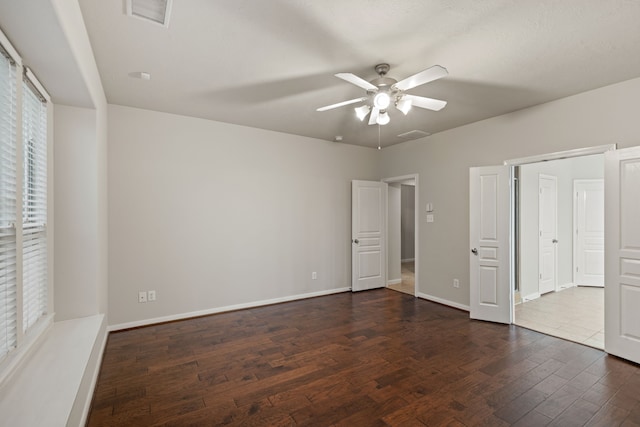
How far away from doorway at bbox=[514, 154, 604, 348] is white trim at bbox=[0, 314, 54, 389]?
191 inches

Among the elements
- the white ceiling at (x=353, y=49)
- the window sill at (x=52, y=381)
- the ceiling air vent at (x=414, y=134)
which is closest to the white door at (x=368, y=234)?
the ceiling air vent at (x=414, y=134)

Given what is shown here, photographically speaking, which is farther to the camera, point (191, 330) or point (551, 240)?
point (551, 240)

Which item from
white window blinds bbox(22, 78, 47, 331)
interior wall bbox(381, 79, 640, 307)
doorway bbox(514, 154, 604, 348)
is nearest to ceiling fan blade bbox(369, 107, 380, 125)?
interior wall bbox(381, 79, 640, 307)

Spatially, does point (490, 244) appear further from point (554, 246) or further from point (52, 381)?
point (52, 381)

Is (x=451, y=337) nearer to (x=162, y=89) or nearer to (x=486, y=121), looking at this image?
(x=486, y=121)

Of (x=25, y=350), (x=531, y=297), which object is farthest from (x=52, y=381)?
(x=531, y=297)

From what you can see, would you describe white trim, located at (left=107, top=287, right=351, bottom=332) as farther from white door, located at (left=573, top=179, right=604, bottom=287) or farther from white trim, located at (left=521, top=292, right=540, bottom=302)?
white door, located at (left=573, top=179, right=604, bottom=287)

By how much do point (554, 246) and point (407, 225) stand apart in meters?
4.31

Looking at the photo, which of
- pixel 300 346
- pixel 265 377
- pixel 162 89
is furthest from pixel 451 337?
pixel 162 89

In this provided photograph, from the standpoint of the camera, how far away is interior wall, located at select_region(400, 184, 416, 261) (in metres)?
9.20

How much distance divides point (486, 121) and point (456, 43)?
222 centimetres

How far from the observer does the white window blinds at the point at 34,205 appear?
6.70 ft

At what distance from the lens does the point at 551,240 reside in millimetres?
5301

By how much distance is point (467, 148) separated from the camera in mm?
4344
